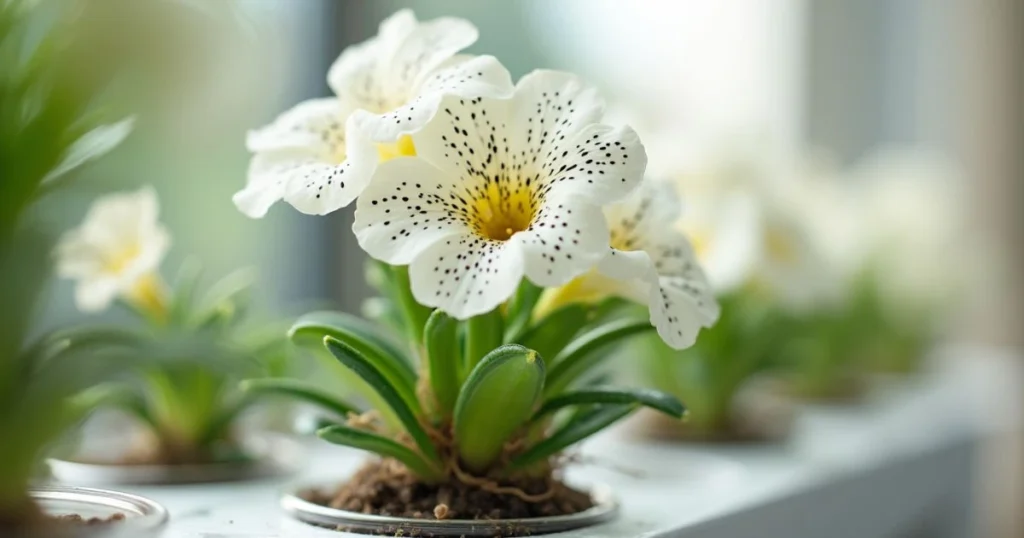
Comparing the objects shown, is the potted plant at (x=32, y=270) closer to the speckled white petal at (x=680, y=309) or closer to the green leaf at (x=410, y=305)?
the green leaf at (x=410, y=305)

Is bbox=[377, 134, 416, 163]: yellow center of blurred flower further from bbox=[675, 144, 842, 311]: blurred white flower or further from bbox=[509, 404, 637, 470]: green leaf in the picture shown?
bbox=[675, 144, 842, 311]: blurred white flower

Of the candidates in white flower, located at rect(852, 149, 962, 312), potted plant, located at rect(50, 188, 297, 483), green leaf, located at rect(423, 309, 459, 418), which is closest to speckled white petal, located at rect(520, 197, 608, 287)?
green leaf, located at rect(423, 309, 459, 418)

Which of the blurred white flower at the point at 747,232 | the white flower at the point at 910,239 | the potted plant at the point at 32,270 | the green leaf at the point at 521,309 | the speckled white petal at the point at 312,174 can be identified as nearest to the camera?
the potted plant at the point at 32,270

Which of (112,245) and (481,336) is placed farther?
(112,245)

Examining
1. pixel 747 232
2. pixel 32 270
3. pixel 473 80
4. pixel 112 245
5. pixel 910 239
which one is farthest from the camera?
pixel 910 239

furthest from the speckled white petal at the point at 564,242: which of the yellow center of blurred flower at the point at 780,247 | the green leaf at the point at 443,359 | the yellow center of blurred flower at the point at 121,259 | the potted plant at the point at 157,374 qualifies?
the yellow center of blurred flower at the point at 780,247

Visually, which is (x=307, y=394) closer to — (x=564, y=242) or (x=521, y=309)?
(x=521, y=309)

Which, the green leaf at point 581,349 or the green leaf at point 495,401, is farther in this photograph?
the green leaf at point 581,349

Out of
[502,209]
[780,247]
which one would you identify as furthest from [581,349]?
[780,247]
